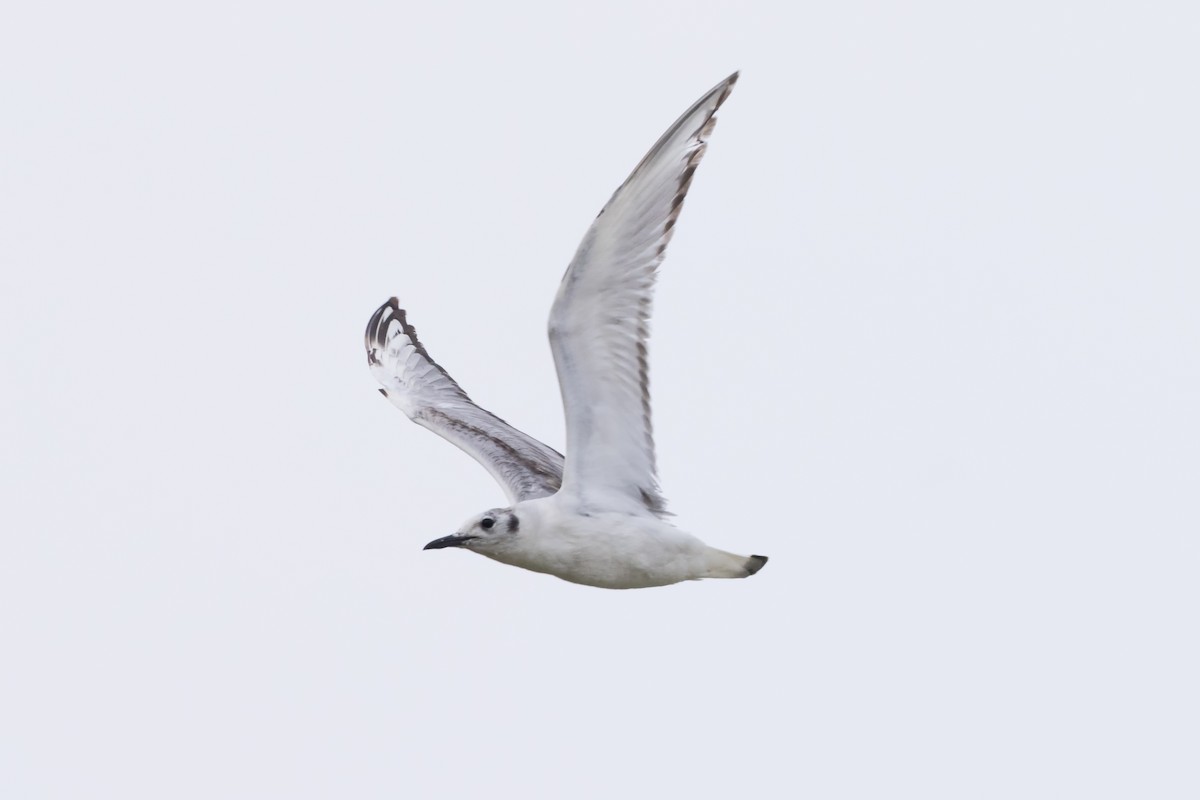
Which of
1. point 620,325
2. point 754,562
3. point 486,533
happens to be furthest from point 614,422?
point 754,562

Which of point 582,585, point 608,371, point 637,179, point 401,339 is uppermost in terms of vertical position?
point 401,339

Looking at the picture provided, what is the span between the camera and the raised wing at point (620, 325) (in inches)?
462

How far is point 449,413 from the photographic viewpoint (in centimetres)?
1535

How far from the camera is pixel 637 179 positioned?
38.6 ft

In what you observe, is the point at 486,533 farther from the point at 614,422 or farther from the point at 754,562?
the point at 754,562

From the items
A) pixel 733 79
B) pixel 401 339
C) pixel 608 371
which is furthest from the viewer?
pixel 401 339

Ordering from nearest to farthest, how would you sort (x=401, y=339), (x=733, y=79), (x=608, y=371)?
(x=733, y=79) < (x=608, y=371) < (x=401, y=339)

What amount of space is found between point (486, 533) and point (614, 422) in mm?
Result: 1073

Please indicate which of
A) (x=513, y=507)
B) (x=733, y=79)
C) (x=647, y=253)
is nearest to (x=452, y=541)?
(x=513, y=507)

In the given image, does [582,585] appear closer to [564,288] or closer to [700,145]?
[564,288]

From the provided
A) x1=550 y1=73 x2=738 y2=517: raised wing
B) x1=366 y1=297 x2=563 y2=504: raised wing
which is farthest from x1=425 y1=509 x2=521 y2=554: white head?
x1=366 y1=297 x2=563 y2=504: raised wing

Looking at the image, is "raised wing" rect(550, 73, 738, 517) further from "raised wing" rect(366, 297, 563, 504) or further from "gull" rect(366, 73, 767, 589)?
"raised wing" rect(366, 297, 563, 504)

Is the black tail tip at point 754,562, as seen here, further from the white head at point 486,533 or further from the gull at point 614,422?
A: the white head at point 486,533

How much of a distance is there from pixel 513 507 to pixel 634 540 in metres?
0.80
